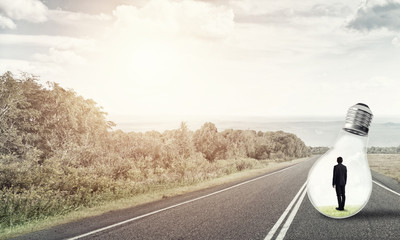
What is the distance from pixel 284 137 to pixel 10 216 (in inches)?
4055

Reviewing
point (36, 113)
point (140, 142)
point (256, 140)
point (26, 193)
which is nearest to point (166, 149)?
point (140, 142)

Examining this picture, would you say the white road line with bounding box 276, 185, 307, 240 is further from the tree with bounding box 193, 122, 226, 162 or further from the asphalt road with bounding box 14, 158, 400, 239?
the tree with bounding box 193, 122, 226, 162

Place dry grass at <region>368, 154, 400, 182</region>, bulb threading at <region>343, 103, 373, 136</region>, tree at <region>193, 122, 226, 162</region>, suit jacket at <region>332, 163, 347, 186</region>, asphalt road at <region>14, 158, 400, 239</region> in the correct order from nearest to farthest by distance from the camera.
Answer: bulb threading at <region>343, 103, 373, 136</region> → suit jacket at <region>332, 163, 347, 186</region> → asphalt road at <region>14, 158, 400, 239</region> → dry grass at <region>368, 154, 400, 182</region> → tree at <region>193, 122, 226, 162</region>

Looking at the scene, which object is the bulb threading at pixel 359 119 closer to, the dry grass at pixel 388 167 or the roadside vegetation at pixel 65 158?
the roadside vegetation at pixel 65 158

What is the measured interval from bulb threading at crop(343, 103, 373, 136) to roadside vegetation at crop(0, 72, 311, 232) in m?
8.62

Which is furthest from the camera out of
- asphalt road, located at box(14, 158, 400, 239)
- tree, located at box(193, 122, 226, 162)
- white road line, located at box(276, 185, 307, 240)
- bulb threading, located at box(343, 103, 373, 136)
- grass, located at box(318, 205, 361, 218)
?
tree, located at box(193, 122, 226, 162)

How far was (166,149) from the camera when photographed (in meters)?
22.1

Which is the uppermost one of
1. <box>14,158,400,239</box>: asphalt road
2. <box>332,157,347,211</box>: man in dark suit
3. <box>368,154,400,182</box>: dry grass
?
<box>332,157,347,211</box>: man in dark suit

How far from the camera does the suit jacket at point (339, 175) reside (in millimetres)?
4457

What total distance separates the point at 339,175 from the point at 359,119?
3.50 ft

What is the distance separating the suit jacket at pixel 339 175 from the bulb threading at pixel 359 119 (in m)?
0.80

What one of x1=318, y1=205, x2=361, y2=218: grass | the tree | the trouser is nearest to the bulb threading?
the trouser

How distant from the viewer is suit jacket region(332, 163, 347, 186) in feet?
14.6

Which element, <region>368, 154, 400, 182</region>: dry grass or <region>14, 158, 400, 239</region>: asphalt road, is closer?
<region>14, 158, 400, 239</region>: asphalt road
